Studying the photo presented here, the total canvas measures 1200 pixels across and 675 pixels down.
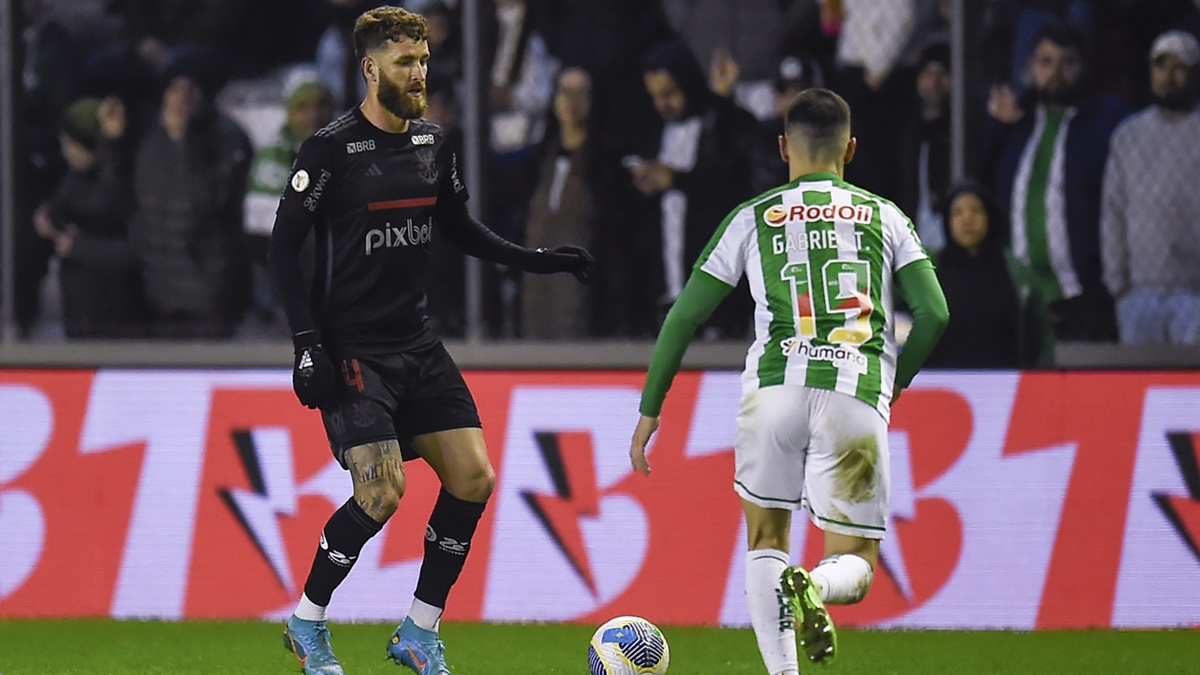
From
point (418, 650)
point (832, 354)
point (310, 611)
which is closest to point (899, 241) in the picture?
point (832, 354)

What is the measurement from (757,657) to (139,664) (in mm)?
2138

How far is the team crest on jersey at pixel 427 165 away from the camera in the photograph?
17.9ft

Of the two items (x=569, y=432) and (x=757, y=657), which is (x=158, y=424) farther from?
(x=757, y=657)

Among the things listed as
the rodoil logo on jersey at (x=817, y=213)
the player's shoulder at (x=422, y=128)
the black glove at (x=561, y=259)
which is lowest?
the black glove at (x=561, y=259)

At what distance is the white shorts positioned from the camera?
462 cm

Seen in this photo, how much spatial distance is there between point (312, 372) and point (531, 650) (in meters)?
1.84

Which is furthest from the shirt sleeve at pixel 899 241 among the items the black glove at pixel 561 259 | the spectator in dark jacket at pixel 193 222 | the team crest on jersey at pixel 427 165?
the spectator in dark jacket at pixel 193 222

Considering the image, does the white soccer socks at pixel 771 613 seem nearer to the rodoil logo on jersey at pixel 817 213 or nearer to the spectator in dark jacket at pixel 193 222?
the rodoil logo on jersey at pixel 817 213

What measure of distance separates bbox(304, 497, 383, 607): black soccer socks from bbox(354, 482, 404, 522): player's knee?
1.8 inches

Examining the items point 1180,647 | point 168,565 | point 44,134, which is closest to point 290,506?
point 168,565

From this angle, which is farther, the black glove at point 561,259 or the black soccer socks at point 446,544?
the black glove at point 561,259

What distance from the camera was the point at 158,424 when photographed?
7.61m

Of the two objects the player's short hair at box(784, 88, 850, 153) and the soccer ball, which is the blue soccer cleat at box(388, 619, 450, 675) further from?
the player's short hair at box(784, 88, 850, 153)

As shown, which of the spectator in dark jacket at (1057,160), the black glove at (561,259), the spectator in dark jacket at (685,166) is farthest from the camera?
the spectator in dark jacket at (685,166)
